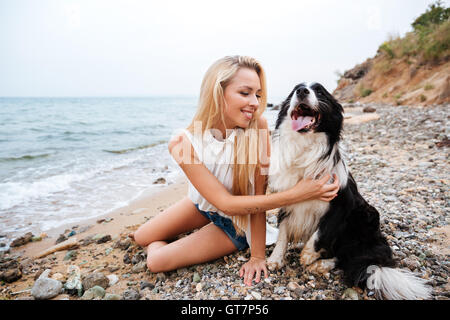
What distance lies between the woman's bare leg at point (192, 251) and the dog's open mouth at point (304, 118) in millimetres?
1113

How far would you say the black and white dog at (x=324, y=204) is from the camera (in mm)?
1825

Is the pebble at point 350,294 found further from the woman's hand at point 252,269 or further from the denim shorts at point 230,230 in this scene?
the denim shorts at point 230,230

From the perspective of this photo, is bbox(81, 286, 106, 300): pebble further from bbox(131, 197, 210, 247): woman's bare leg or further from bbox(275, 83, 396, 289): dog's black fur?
bbox(275, 83, 396, 289): dog's black fur

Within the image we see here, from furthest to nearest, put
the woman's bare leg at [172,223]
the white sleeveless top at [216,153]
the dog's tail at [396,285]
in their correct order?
1. the woman's bare leg at [172,223]
2. the white sleeveless top at [216,153]
3. the dog's tail at [396,285]

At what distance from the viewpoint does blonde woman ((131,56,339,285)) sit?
196 cm

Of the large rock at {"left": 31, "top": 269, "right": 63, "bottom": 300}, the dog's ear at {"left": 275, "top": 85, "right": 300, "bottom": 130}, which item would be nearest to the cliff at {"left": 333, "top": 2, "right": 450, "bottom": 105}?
the dog's ear at {"left": 275, "top": 85, "right": 300, "bottom": 130}

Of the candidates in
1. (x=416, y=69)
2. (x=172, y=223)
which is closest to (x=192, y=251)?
(x=172, y=223)

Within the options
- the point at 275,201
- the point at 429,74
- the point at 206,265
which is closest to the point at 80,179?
the point at 206,265

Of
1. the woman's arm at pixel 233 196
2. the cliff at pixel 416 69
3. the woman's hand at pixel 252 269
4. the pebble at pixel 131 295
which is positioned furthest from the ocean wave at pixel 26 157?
the cliff at pixel 416 69

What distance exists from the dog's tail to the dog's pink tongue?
1.07m

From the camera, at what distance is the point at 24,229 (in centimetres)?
359

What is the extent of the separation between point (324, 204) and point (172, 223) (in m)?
1.48
